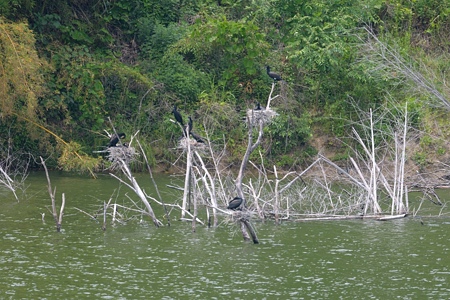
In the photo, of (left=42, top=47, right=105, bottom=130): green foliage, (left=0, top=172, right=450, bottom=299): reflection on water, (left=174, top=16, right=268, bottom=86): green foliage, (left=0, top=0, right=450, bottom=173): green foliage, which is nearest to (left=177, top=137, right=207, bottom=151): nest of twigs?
(left=0, top=172, right=450, bottom=299): reflection on water

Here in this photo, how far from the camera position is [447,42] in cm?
2900

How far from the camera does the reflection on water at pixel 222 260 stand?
1151cm

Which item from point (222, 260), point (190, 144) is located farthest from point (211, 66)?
point (222, 260)

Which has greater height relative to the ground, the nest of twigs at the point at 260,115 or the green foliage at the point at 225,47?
the green foliage at the point at 225,47

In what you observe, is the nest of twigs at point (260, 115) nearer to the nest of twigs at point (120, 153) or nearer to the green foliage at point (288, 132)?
the nest of twigs at point (120, 153)

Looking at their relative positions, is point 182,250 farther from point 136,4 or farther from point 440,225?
point 136,4

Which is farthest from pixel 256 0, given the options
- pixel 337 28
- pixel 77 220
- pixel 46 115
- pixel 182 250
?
pixel 182 250

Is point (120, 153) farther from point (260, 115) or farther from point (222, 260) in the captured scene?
point (222, 260)

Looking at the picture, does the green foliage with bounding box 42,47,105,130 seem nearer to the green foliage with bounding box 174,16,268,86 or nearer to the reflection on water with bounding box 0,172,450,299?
the green foliage with bounding box 174,16,268,86

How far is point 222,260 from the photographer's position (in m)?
13.4

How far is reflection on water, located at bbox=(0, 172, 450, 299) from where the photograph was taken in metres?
11.5

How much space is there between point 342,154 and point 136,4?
7.98 meters

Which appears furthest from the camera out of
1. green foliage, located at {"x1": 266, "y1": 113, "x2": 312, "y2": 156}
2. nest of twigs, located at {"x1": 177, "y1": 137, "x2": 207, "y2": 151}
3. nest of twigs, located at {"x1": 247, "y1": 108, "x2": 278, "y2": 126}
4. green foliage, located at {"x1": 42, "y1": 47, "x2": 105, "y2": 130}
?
green foliage, located at {"x1": 266, "y1": 113, "x2": 312, "y2": 156}

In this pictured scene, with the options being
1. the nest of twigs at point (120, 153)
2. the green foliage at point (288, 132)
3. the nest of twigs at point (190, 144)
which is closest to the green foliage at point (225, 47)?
the green foliage at point (288, 132)
